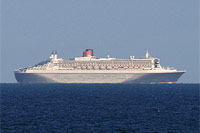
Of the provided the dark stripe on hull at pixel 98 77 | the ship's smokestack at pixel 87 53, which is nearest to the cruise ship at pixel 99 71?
the dark stripe on hull at pixel 98 77

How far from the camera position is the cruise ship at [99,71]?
130125 mm

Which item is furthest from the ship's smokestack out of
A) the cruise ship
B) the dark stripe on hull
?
the dark stripe on hull

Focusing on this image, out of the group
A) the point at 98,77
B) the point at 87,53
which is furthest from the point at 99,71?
the point at 87,53

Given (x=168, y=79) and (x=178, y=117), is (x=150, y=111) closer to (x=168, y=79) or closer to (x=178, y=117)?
(x=178, y=117)

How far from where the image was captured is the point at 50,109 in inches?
1818

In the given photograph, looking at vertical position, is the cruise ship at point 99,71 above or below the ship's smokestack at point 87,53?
below

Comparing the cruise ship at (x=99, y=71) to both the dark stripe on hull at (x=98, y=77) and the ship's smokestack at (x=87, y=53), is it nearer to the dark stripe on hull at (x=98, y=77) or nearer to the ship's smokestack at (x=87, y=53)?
the dark stripe on hull at (x=98, y=77)

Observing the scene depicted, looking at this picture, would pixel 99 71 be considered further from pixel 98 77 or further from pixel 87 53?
pixel 87 53

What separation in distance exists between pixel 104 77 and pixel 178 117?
9180cm

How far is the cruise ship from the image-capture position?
130 m

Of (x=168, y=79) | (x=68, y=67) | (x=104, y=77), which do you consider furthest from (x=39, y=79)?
(x=168, y=79)

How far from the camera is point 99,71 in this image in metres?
131

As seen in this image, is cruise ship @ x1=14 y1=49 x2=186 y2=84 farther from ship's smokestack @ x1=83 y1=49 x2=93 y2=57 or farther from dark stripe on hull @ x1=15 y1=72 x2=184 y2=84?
ship's smokestack @ x1=83 y1=49 x2=93 y2=57

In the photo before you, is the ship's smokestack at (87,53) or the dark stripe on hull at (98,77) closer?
the dark stripe on hull at (98,77)
